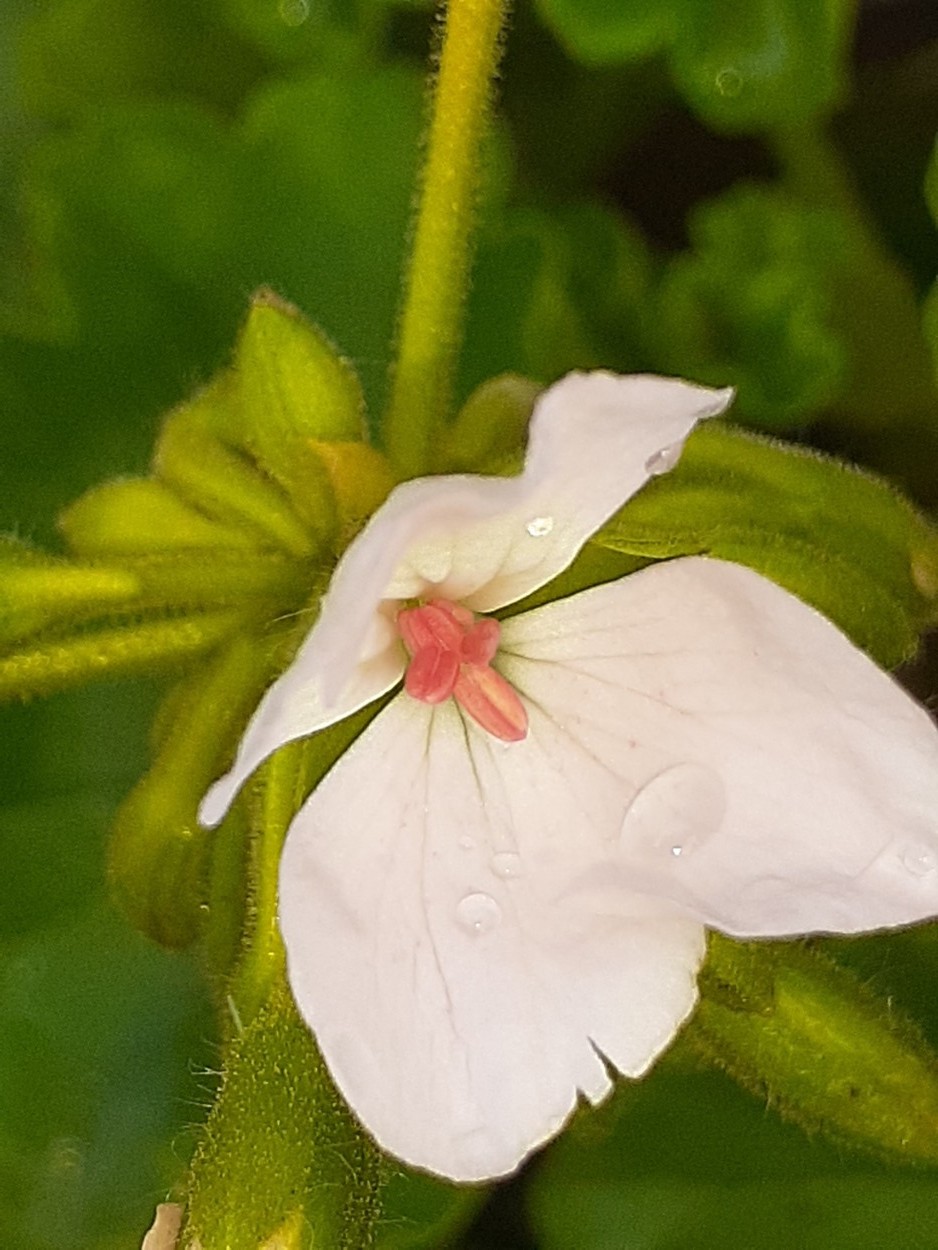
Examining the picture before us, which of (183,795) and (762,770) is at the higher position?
(762,770)

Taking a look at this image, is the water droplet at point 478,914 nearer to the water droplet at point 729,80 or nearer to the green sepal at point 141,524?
the green sepal at point 141,524

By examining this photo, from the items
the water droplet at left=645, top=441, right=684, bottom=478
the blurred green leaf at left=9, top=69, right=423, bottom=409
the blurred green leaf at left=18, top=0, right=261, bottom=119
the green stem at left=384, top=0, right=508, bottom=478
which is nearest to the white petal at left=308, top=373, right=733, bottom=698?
the water droplet at left=645, top=441, right=684, bottom=478

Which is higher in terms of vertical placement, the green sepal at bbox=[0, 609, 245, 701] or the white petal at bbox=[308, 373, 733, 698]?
the white petal at bbox=[308, 373, 733, 698]

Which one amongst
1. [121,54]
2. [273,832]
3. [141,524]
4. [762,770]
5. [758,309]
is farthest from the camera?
[121,54]

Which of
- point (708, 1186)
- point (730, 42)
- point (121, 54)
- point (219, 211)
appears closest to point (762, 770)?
point (708, 1186)

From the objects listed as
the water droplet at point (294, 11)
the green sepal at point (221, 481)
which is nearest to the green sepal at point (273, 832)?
the green sepal at point (221, 481)

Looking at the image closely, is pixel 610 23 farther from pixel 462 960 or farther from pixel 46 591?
pixel 462 960

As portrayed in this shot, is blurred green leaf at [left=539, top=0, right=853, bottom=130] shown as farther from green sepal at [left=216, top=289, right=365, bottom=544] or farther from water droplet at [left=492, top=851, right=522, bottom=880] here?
water droplet at [left=492, top=851, right=522, bottom=880]
